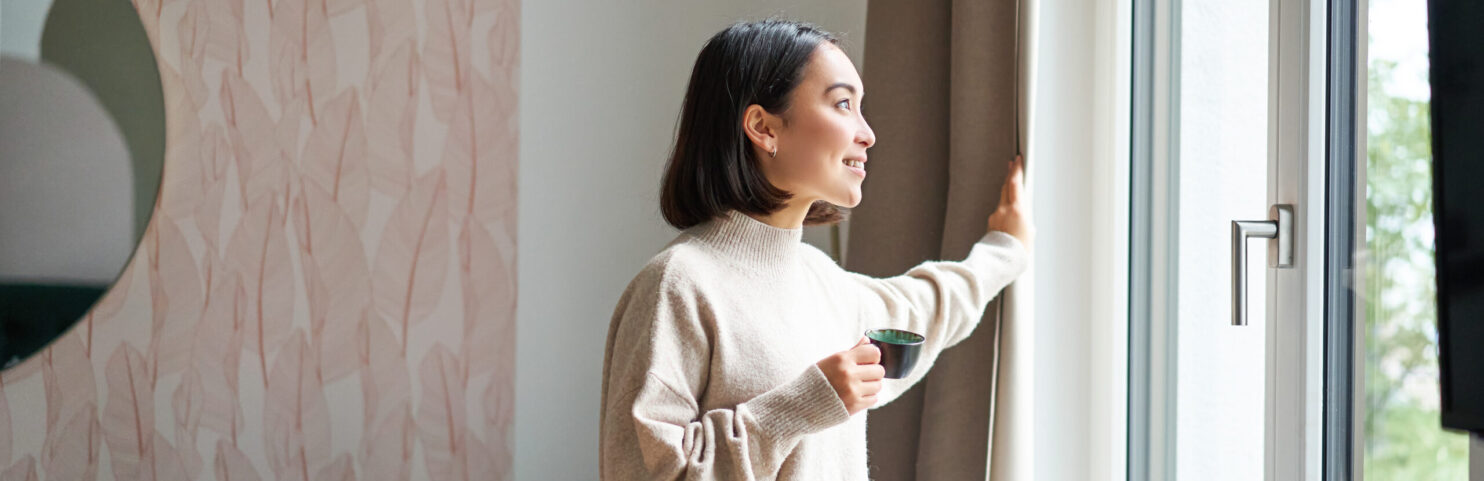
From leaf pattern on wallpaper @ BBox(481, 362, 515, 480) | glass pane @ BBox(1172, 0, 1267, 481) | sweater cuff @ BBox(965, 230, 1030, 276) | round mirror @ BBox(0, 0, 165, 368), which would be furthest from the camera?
leaf pattern on wallpaper @ BBox(481, 362, 515, 480)

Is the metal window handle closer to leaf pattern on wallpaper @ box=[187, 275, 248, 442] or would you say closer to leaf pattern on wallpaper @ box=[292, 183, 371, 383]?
leaf pattern on wallpaper @ box=[292, 183, 371, 383]

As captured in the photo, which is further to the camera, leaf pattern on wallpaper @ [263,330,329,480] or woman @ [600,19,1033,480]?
leaf pattern on wallpaper @ [263,330,329,480]

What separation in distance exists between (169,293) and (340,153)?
1.40ft

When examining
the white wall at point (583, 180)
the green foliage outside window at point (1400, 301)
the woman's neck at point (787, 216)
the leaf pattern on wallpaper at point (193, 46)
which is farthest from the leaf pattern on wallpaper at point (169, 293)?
the green foliage outside window at point (1400, 301)

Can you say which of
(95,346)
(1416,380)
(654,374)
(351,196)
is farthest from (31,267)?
(1416,380)

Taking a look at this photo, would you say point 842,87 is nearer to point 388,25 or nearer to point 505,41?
point 505,41

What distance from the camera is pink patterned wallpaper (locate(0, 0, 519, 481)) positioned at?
1.96 meters

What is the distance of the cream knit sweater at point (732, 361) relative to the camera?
1036 millimetres

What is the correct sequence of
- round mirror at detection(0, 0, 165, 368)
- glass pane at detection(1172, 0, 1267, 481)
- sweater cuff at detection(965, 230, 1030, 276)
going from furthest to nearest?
1. round mirror at detection(0, 0, 165, 368)
2. sweater cuff at detection(965, 230, 1030, 276)
3. glass pane at detection(1172, 0, 1267, 481)

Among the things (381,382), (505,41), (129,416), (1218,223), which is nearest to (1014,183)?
(1218,223)

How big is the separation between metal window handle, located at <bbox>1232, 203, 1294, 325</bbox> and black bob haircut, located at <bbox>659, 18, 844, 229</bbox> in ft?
1.67

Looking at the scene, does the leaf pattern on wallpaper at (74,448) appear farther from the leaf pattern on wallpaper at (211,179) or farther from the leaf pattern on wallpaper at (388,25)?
the leaf pattern on wallpaper at (388,25)

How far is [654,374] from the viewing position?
3.43ft

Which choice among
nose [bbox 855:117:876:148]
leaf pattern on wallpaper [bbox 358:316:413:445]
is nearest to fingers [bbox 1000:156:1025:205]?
nose [bbox 855:117:876:148]
